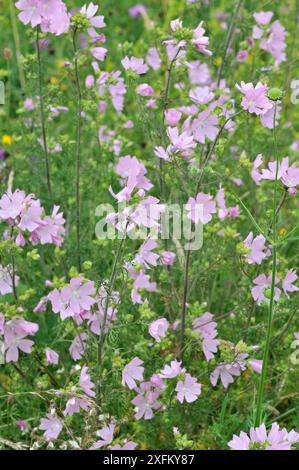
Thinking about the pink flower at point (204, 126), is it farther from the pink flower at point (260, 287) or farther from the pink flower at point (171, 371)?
the pink flower at point (171, 371)

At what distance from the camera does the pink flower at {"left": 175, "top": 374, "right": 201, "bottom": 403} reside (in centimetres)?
198

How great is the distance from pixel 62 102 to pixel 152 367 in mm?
831

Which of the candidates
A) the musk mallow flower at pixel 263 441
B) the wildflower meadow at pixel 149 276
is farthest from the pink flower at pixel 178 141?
the musk mallow flower at pixel 263 441

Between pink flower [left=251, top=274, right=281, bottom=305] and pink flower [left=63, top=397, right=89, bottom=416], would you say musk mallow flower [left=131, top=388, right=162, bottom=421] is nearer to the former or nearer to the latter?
pink flower [left=63, top=397, right=89, bottom=416]

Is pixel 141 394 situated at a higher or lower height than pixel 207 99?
lower

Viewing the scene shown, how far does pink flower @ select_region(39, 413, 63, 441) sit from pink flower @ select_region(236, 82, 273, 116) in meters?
0.91

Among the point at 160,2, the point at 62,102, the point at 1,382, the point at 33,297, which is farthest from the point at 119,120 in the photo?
the point at 160,2

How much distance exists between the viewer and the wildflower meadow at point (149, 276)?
188 centimetres

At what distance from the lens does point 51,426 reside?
6.66 ft

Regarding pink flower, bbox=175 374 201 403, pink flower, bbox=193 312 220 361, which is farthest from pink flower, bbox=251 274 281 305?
pink flower, bbox=175 374 201 403

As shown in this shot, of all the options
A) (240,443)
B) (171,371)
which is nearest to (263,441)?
(240,443)

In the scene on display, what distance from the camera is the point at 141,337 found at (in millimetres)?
2129

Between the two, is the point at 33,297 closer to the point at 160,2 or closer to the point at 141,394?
the point at 141,394

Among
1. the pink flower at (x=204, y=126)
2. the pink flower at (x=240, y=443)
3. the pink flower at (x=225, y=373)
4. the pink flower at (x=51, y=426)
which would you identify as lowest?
the pink flower at (x=240, y=443)
